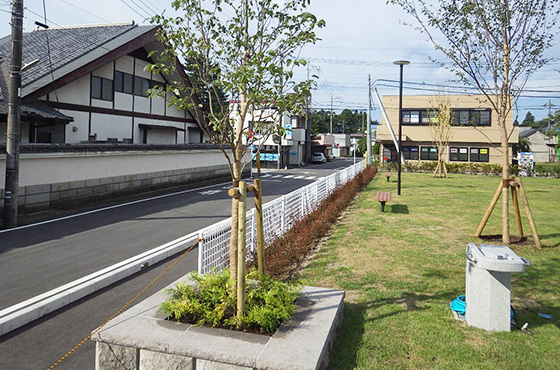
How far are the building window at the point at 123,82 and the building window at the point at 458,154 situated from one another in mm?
29091

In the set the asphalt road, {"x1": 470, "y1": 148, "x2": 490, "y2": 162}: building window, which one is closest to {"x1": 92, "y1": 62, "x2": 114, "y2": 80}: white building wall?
the asphalt road

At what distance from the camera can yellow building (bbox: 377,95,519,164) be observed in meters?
35.4

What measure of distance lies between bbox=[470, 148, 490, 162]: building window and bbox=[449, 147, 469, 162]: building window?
502 millimetres

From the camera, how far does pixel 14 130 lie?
988 cm

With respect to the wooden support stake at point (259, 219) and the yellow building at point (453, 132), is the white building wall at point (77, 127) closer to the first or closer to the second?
the wooden support stake at point (259, 219)

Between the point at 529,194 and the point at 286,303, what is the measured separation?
18.6 m

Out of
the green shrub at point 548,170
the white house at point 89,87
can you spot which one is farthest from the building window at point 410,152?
the white house at point 89,87

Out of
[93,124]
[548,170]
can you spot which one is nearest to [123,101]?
[93,124]

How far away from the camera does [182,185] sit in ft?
60.4

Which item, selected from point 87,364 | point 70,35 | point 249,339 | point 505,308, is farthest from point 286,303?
point 70,35

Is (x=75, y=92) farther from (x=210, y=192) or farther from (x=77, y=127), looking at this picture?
(x=210, y=192)

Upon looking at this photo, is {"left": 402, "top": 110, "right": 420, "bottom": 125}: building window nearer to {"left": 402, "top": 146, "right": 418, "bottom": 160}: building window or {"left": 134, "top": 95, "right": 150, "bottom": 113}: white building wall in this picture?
{"left": 402, "top": 146, "right": 418, "bottom": 160}: building window

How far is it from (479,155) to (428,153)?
4.40 metres

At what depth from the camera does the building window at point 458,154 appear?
36.4 meters
